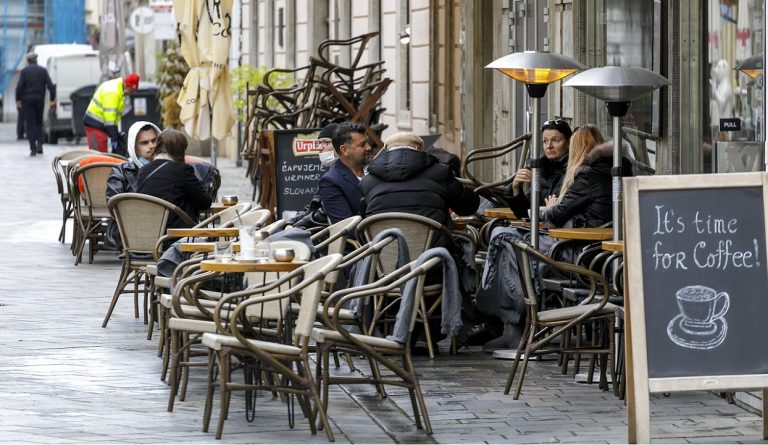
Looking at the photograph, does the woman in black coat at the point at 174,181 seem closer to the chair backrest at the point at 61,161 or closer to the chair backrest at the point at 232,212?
the chair backrest at the point at 232,212

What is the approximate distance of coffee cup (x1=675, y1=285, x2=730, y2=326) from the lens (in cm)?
698

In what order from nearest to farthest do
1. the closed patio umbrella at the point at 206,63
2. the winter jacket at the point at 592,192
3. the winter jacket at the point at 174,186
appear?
1. the winter jacket at the point at 592,192
2. the winter jacket at the point at 174,186
3. the closed patio umbrella at the point at 206,63

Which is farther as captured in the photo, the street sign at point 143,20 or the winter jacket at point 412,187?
the street sign at point 143,20

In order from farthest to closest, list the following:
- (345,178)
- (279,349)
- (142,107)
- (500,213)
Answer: (142,107) < (500,213) < (345,178) < (279,349)

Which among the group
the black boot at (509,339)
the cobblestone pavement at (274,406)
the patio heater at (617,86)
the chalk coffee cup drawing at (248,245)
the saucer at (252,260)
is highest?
the patio heater at (617,86)

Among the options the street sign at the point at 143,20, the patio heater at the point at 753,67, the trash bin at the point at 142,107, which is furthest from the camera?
the trash bin at the point at 142,107

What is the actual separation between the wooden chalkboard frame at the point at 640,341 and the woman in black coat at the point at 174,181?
4858mm

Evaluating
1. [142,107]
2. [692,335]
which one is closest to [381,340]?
[692,335]

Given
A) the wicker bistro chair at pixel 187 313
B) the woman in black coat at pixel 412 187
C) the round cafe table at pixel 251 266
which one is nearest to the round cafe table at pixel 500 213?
the woman in black coat at pixel 412 187

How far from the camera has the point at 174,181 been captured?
11266 millimetres

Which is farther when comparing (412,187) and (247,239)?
(412,187)

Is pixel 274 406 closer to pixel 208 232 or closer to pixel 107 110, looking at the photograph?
pixel 208 232

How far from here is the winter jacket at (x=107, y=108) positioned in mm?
22297

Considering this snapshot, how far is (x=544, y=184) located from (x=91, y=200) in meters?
5.11
